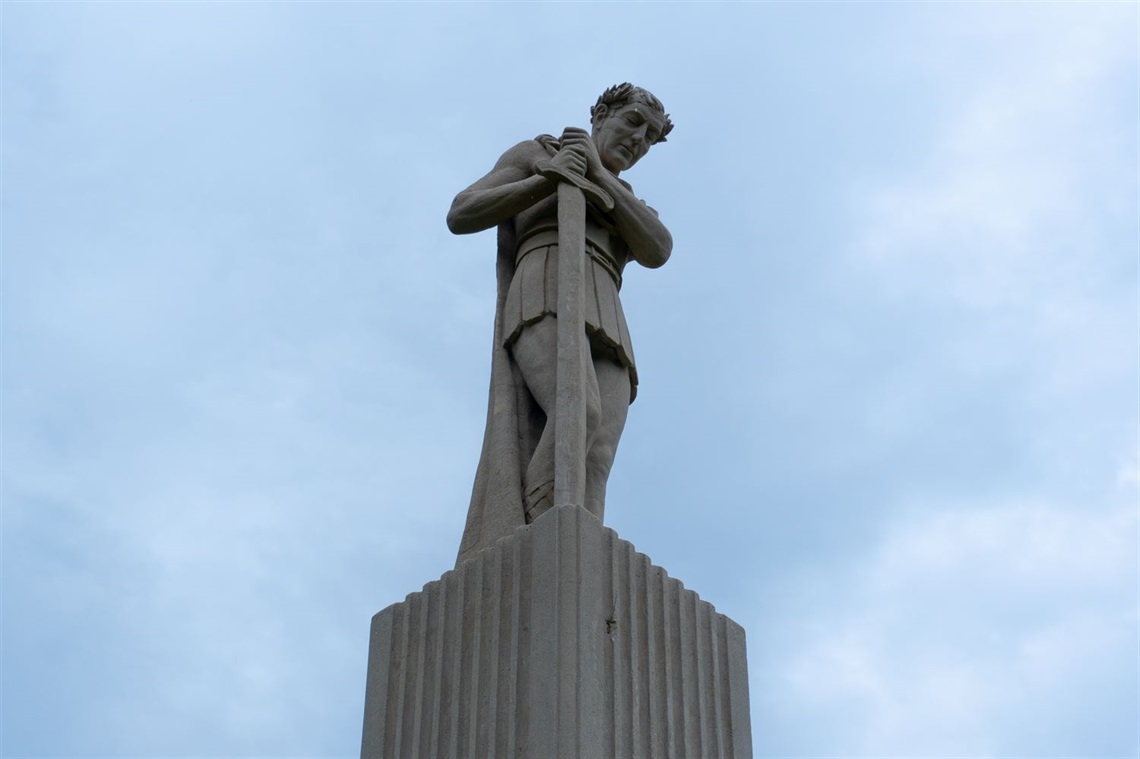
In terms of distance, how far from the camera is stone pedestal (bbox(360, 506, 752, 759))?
24.3 feet

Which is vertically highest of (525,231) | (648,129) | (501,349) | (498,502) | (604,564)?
(648,129)

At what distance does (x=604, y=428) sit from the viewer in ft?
30.6

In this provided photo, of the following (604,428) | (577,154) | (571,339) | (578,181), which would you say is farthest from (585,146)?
(604,428)

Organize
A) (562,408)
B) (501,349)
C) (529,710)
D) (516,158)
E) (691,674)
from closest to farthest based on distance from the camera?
(529,710), (691,674), (562,408), (501,349), (516,158)

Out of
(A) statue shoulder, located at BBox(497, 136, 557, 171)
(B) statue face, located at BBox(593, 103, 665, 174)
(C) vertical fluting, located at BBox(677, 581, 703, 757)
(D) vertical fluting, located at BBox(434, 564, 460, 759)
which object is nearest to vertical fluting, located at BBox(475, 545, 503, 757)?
(D) vertical fluting, located at BBox(434, 564, 460, 759)

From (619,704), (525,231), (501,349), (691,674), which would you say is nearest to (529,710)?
(619,704)

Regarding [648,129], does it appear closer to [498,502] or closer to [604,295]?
[604,295]

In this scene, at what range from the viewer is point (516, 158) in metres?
10.4

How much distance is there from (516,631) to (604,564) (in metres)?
0.52

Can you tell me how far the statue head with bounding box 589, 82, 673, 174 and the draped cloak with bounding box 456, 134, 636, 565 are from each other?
1.22m

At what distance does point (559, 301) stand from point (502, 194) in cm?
108

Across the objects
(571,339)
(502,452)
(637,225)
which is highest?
(637,225)

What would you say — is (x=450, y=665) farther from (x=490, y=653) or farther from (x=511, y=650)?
(x=511, y=650)

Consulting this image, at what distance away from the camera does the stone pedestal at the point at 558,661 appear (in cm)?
741
